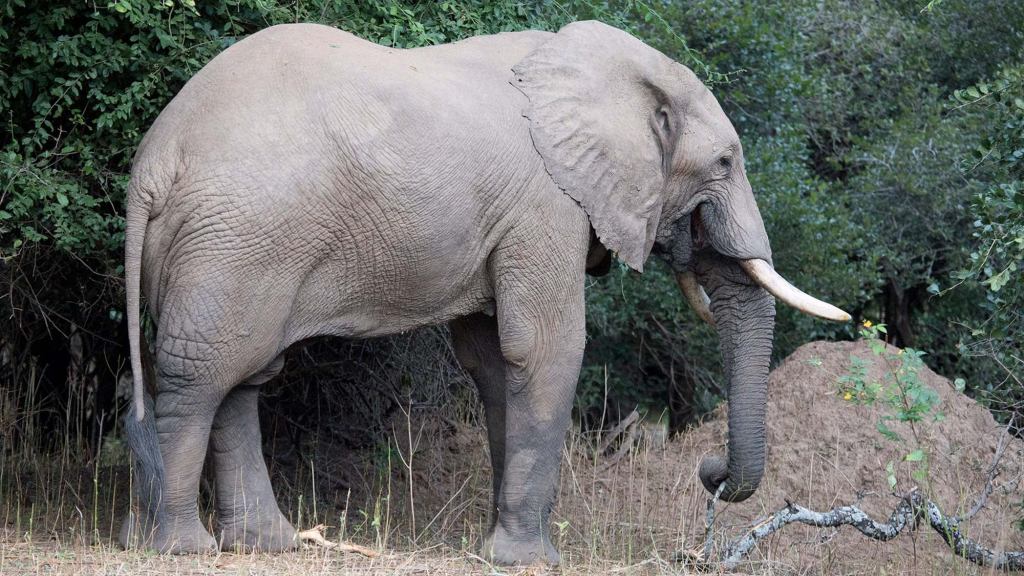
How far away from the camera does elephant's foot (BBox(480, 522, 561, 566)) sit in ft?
21.5

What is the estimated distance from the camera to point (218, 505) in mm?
6555

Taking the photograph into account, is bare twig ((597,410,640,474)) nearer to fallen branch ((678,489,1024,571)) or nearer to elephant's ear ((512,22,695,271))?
fallen branch ((678,489,1024,571))

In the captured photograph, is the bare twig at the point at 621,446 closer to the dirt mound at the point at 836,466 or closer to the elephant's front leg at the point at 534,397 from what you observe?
the dirt mound at the point at 836,466

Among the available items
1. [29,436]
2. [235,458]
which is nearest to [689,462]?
[235,458]

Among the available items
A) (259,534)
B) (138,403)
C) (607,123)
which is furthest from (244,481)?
(607,123)

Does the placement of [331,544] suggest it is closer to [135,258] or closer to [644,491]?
[135,258]

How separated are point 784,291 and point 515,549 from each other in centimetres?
192

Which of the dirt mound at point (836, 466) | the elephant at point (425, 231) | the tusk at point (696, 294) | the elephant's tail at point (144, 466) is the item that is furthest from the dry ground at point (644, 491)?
the tusk at point (696, 294)

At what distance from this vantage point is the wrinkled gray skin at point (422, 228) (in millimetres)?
5871

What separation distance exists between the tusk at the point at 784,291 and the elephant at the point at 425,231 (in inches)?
0.6

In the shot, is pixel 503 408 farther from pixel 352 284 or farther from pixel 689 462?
pixel 689 462

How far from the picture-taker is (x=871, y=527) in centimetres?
688

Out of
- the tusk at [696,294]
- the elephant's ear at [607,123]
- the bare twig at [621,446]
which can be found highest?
the elephant's ear at [607,123]

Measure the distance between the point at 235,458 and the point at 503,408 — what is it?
A: 1.54 m
